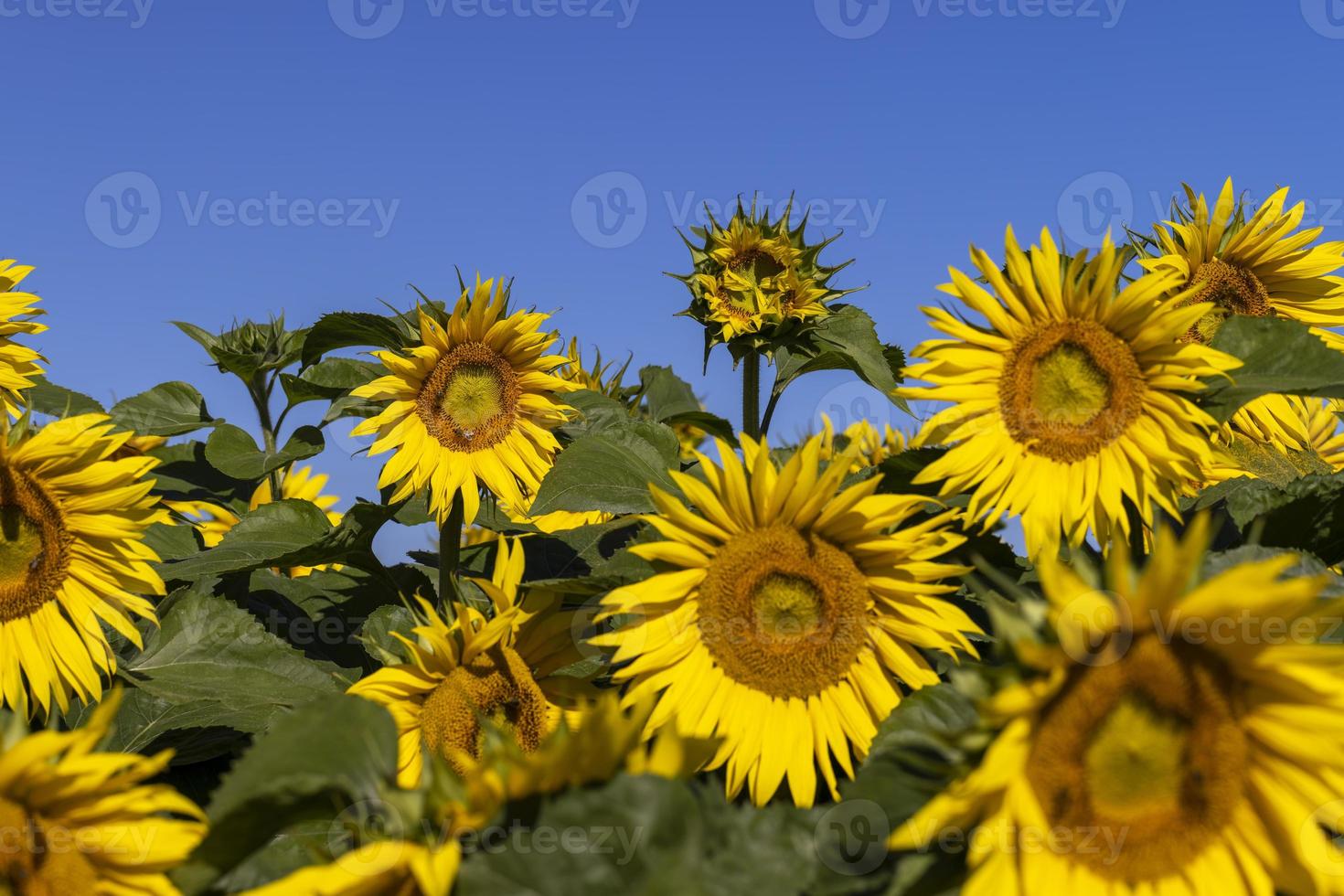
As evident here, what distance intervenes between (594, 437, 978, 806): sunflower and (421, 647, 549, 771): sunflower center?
0.78 feet

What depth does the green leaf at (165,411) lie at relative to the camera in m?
4.29

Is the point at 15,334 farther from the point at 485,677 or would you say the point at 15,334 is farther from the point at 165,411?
the point at 485,677

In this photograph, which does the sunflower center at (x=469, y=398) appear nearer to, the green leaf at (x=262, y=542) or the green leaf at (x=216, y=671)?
the green leaf at (x=262, y=542)

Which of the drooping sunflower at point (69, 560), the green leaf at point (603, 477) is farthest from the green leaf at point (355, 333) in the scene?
the green leaf at point (603, 477)

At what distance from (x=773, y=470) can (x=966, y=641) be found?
1.59ft

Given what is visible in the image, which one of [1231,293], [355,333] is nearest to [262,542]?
[355,333]

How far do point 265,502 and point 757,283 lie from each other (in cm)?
212

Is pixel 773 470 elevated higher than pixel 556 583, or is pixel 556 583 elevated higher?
pixel 773 470

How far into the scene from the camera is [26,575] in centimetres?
274

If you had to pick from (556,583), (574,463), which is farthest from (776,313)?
(556,583)

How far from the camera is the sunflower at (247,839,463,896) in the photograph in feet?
4.53

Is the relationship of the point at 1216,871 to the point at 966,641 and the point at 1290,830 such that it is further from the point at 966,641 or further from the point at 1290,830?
the point at 966,641

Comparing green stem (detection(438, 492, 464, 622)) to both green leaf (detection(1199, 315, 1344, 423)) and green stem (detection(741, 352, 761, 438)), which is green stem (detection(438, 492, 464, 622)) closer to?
green stem (detection(741, 352, 761, 438))

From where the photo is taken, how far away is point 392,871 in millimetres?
1422
